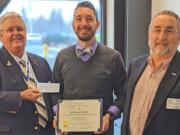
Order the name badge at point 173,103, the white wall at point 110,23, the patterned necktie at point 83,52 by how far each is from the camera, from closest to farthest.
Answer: the name badge at point 173,103
the patterned necktie at point 83,52
the white wall at point 110,23

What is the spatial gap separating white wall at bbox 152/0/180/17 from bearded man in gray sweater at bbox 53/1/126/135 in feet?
4.28

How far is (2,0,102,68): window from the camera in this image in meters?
4.16

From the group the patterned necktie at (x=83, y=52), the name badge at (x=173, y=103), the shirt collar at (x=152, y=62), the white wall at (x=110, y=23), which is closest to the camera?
the name badge at (x=173, y=103)

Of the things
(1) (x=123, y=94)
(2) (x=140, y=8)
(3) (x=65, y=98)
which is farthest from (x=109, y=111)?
(2) (x=140, y=8)

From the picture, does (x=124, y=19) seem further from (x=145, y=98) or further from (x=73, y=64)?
(x=145, y=98)

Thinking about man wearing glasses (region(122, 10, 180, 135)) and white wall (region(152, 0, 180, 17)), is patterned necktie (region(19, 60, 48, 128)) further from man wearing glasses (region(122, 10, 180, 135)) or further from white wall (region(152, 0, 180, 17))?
white wall (region(152, 0, 180, 17))

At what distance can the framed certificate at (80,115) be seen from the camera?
7.79ft

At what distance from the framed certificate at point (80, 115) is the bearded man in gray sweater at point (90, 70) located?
0.07 metres

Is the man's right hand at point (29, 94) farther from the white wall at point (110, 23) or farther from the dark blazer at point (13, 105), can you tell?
the white wall at point (110, 23)

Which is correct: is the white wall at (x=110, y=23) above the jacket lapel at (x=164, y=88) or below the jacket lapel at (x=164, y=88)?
above

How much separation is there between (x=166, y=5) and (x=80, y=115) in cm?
186

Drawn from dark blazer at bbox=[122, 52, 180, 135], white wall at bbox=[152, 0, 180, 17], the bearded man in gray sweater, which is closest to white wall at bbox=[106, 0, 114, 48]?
white wall at bbox=[152, 0, 180, 17]

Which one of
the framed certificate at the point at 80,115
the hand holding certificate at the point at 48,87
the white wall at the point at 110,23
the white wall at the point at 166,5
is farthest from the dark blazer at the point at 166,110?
the white wall at the point at 110,23

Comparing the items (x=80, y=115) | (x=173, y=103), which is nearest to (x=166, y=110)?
(x=173, y=103)
